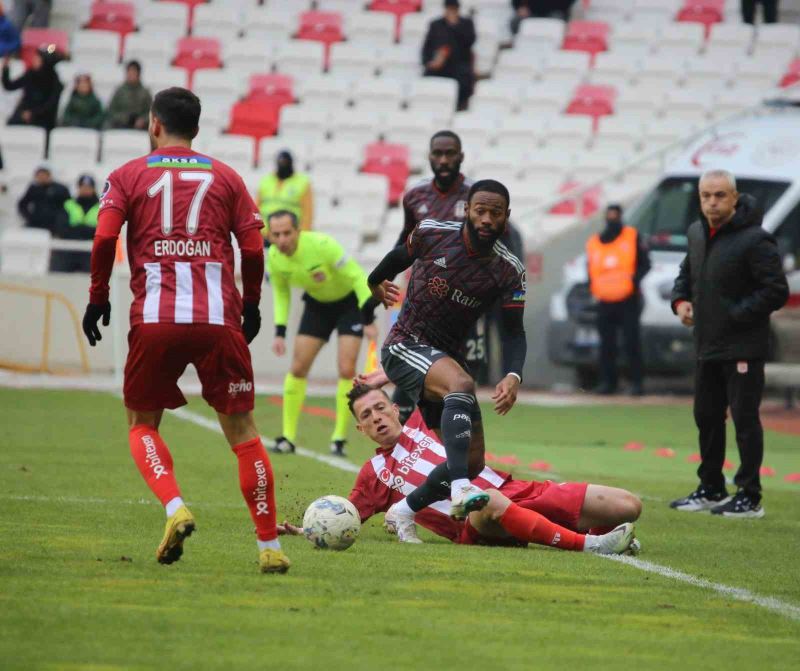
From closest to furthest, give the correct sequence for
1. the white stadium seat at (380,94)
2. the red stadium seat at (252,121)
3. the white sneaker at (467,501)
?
the white sneaker at (467,501) → the red stadium seat at (252,121) → the white stadium seat at (380,94)

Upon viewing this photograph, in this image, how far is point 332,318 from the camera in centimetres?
1332

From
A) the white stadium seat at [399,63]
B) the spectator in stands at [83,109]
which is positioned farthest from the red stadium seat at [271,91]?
the spectator in stands at [83,109]

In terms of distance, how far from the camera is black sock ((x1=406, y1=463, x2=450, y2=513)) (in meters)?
7.87

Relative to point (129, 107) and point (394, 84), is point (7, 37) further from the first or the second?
point (394, 84)

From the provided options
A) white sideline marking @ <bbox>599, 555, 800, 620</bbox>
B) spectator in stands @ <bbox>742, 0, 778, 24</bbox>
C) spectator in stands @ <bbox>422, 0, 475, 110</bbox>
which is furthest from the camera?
spectator in stands @ <bbox>742, 0, 778, 24</bbox>

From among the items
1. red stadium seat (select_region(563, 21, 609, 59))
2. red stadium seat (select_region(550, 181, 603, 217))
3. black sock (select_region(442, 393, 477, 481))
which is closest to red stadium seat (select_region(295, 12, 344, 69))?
red stadium seat (select_region(563, 21, 609, 59))

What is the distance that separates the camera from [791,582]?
7477 mm

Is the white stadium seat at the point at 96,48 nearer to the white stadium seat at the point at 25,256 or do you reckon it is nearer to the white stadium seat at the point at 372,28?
the white stadium seat at the point at 372,28

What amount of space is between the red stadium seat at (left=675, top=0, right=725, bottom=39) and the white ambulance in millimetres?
5888

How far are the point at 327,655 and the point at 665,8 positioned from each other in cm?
2360

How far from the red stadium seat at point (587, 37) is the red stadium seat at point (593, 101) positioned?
3.65ft

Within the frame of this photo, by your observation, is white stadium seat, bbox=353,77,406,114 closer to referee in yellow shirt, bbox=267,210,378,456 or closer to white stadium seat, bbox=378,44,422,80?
white stadium seat, bbox=378,44,422,80

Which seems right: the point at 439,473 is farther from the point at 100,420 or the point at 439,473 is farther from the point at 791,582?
the point at 100,420

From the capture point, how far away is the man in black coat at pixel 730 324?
1045 cm
